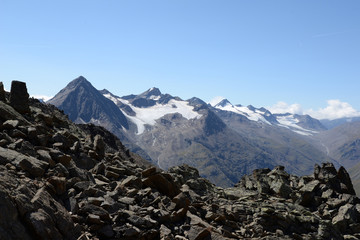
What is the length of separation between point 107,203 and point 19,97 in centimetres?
1636

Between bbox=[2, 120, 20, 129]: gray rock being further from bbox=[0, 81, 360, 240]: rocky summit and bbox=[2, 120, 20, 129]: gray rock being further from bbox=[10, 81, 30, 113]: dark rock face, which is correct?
bbox=[10, 81, 30, 113]: dark rock face

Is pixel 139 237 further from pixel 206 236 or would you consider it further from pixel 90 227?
pixel 206 236

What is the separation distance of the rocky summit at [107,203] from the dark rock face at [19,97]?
9 centimetres

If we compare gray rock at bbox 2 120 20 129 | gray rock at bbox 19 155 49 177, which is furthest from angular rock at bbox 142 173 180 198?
gray rock at bbox 2 120 20 129

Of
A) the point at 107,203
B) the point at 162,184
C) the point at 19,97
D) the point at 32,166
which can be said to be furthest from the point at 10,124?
the point at 162,184

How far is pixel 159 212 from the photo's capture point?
2230 centimetres

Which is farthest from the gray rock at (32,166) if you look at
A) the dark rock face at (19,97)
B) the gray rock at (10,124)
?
the dark rock face at (19,97)

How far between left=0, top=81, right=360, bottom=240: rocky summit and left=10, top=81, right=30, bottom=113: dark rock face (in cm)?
9

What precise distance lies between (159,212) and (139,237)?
308cm

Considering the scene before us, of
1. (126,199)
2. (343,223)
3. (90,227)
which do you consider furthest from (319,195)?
(90,227)

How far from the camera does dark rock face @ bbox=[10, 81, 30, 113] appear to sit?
29.7 meters

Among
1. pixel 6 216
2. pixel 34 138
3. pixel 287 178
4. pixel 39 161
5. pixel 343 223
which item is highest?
pixel 34 138

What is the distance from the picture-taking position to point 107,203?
67.0ft

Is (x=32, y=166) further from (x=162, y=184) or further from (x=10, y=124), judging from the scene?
(x=162, y=184)
